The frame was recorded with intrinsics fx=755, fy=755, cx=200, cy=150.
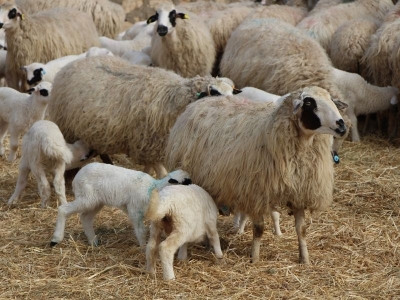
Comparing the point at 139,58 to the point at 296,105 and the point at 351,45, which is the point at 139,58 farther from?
the point at 296,105

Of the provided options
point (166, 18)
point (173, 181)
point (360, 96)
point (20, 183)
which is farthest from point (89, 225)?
point (360, 96)

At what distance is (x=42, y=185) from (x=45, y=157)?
0.27m

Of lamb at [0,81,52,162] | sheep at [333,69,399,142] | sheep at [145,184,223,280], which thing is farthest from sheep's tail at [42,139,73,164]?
sheep at [333,69,399,142]

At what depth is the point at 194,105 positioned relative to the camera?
607 cm

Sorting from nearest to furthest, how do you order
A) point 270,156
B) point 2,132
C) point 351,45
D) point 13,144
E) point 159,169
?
point 270,156
point 159,169
point 13,144
point 2,132
point 351,45

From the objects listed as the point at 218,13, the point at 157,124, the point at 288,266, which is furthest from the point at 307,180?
the point at 218,13

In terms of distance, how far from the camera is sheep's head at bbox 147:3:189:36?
8.99 meters

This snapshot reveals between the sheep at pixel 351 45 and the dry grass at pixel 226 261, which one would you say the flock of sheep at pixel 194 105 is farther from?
the dry grass at pixel 226 261

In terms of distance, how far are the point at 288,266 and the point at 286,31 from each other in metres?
4.32

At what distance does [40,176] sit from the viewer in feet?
22.0

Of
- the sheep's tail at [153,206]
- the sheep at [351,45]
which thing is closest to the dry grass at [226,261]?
the sheep's tail at [153,206]


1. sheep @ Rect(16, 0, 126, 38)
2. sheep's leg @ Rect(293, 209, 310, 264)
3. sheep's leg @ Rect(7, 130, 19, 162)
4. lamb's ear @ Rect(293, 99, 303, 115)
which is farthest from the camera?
sheep @ Rect(16, 0, 126, 38)

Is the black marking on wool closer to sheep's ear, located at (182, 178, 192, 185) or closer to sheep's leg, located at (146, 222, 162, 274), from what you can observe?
sheep's ear, located at (182, 178, 192, 185)

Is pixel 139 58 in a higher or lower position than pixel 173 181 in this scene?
lower
